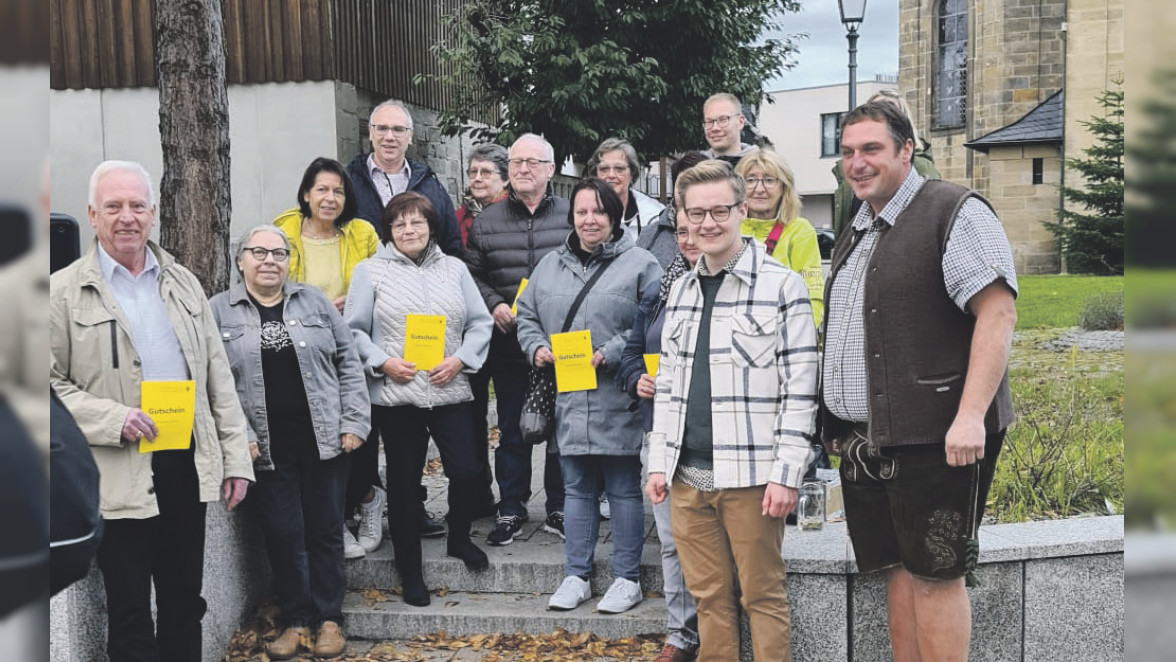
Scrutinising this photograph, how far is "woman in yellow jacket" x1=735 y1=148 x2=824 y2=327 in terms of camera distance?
5129 millimetres

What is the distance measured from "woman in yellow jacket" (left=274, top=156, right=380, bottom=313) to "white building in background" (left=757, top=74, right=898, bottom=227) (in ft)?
205

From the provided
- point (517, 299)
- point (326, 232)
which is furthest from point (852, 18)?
point (326, 232)

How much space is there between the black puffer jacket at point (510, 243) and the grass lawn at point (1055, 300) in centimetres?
878

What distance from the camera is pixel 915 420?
3602 millimetres

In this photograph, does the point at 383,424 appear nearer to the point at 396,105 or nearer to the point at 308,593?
the point at 308,593

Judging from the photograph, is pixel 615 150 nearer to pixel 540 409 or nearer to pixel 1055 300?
pixel 540 409

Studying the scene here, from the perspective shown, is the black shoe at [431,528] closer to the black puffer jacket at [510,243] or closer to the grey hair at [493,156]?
the black puffer jacket at [510,243]

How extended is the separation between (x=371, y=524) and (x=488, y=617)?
3.09 ft

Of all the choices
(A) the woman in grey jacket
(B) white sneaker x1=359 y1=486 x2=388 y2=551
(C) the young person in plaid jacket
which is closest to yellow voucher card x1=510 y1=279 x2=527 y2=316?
(A) the woman in grey jacket

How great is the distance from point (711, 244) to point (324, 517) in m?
2.37

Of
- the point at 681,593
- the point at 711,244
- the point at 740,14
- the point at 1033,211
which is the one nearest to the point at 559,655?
the point at 681,593

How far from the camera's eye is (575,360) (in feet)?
17.3

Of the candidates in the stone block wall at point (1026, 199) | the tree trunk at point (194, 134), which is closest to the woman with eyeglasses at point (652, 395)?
the tree trunk at point (194, 134)

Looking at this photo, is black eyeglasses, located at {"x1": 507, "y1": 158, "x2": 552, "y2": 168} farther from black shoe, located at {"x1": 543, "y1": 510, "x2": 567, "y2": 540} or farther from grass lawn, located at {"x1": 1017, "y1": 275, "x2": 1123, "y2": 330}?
grass lawn, located at {"x1": 1017, "y1": 275, "x2": 1123, "y2": 330}
